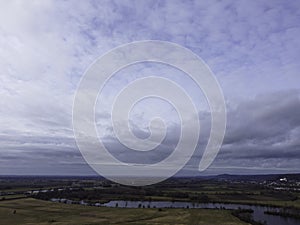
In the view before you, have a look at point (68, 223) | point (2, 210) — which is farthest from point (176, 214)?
point (2, 210)

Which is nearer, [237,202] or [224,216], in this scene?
[224,216]

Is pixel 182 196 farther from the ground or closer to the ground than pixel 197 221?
farther from the ground

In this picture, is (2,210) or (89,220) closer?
(89,220)

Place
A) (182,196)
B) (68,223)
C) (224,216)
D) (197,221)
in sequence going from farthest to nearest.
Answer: (182,196)
(224,216)
(197,221)
(68,223)

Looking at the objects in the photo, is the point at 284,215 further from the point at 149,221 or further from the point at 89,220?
the point at 89,220

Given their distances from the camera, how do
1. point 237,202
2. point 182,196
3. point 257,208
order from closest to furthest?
point 257,208 → point 237,202 → point 182,196

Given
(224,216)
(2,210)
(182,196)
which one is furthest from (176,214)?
(182,196)

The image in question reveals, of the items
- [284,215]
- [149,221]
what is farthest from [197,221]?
[284,215]

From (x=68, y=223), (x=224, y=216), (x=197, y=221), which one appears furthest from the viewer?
(x=224, y=216)

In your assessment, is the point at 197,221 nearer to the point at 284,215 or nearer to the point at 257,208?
the point at 284,215

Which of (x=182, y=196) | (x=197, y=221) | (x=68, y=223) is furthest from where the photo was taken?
(x=182, y=196)
